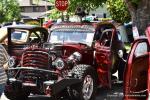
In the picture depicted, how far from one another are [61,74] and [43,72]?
1.28ft

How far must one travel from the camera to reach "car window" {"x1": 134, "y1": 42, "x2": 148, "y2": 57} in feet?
28.2

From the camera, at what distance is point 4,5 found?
286 feet

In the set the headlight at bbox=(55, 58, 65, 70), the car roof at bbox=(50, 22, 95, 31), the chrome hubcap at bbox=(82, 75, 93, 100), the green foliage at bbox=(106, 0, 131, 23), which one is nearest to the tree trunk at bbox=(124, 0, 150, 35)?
the car roof at bbox=(50, 22, 95, 31)

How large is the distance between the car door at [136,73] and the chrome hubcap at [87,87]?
117 inches

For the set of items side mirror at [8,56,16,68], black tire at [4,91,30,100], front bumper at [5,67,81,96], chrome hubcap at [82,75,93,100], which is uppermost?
side mirror at [8,56,16,68]

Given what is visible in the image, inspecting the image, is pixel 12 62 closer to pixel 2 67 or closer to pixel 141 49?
pixel 2 67

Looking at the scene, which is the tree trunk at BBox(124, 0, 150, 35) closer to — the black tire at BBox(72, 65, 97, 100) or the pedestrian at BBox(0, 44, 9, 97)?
the black tire at BBox(72, 65, 97, 100)

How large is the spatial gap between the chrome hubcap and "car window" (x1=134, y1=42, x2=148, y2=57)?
2714 millimetres

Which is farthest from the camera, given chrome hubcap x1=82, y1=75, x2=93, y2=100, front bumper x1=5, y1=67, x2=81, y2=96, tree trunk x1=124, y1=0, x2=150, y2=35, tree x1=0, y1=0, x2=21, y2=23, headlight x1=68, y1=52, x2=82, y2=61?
tree x1=0, y1=0, x2=21, y2=23

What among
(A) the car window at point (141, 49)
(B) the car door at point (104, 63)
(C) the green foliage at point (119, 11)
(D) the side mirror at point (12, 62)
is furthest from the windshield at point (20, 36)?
(C) the green foliage at point (119, 11)

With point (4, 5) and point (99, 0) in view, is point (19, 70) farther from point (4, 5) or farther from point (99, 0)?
point (4, 5)

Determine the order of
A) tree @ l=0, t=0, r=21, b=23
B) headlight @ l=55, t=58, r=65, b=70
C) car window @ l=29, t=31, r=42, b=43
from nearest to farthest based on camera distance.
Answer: headlight @ l=55, t=58, r=65, b=70
car window @ l=29, t=31, r=42, b=43
tree @ l=0, t=0, r=21, b=23

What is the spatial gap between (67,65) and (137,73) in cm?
311

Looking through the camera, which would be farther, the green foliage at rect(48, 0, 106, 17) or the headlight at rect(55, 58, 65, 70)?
the green foliage at rect(48, 0, 106, 17)
